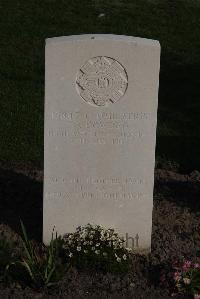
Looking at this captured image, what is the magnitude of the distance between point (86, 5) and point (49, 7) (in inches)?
31.5

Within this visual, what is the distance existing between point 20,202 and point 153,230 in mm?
1419

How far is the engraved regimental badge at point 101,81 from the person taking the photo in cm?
562

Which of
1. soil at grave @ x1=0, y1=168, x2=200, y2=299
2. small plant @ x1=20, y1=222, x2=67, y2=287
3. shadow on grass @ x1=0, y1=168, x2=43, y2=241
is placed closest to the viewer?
small plant @ x1=20, y1=222, x2=67, y2=287

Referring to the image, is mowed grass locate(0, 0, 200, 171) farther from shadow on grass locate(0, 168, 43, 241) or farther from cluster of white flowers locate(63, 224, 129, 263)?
cluster of white flowers locate(63, 224, 129, 263)

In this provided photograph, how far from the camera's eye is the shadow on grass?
6.54 metres

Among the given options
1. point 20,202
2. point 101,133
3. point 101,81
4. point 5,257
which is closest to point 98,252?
point 5,257

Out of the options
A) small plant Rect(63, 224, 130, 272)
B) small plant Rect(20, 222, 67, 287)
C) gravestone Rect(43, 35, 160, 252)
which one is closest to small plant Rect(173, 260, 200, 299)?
small plant Rect(63, 224, 130, 272)

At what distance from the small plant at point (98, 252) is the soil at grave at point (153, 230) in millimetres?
83

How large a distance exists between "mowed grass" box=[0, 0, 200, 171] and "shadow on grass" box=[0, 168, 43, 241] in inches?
23.2

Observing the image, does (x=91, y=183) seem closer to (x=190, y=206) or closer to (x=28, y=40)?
(x=190, y=206)

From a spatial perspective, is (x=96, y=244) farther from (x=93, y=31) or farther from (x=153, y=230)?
(x=93, y=31)

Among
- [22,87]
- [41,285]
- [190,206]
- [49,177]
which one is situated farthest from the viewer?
[22,87]

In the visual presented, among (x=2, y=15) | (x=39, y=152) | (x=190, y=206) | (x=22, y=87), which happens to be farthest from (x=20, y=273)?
(x=2, y=15)

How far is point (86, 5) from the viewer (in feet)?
48.9
